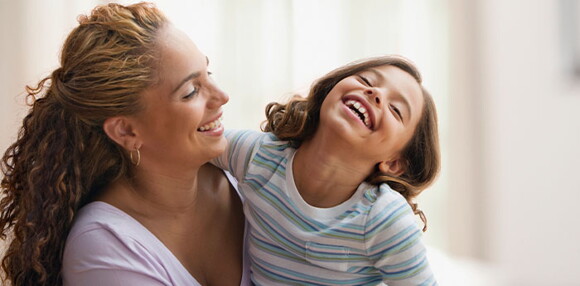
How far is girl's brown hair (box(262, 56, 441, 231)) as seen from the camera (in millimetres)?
1648

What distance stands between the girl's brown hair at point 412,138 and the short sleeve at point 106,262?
1.57ft

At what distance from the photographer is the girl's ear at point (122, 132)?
4.81 ft

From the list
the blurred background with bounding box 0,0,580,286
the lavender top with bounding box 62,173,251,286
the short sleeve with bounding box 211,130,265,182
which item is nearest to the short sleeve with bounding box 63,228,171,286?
the lavender top with bounding box 62,173,251,286

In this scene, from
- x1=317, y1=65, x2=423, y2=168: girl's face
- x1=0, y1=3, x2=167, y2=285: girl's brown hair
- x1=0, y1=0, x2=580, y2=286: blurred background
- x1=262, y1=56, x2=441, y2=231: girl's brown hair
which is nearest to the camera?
x1=0, y1=3, x2=167, y2=285: girl's brown hair

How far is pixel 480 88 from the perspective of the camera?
3.35 m

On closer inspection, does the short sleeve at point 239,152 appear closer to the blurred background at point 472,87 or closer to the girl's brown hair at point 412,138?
the girl's brown hair at point 412,138

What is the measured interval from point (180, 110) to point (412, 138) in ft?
1.98

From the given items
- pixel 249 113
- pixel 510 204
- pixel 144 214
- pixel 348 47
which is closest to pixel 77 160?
pixel 144 214

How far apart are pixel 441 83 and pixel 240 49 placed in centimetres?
106

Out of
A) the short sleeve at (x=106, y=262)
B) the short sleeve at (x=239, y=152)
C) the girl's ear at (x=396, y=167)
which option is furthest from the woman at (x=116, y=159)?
the girl's ear at (x=396, y=167)

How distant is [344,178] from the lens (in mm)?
1585

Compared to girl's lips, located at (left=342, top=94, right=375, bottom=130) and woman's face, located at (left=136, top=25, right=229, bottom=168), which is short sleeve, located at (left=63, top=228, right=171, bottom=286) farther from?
girl's lips, located at (left=342, top=94, right=375, bottom=130)

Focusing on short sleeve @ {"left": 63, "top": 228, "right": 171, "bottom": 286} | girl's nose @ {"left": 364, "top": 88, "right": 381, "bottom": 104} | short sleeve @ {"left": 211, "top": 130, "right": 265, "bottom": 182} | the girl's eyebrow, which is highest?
the girl's eyebrow

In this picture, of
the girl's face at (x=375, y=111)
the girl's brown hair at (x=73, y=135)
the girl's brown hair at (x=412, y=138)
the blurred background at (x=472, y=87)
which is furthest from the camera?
the blurred background at (x=472, y=87)
